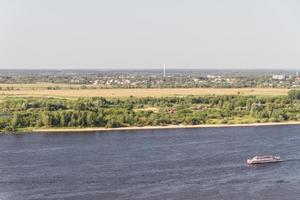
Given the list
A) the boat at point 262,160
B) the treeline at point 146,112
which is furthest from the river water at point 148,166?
the treeline at point 146,112

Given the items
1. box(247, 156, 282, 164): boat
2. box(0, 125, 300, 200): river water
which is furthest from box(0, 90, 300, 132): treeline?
box(247, 156, 282, 164): boat

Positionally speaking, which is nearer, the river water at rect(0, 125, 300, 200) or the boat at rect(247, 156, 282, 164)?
the river water at rect(0, 125, 300, 200)

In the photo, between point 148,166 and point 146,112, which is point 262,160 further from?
point 146,112

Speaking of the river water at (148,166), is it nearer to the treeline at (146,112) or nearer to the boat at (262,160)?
the boat at (262,160)

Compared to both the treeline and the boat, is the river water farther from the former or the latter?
the treeline

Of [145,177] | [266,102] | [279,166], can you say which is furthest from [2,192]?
[266,102]

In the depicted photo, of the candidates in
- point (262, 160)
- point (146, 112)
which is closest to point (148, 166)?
point (262, 160)
